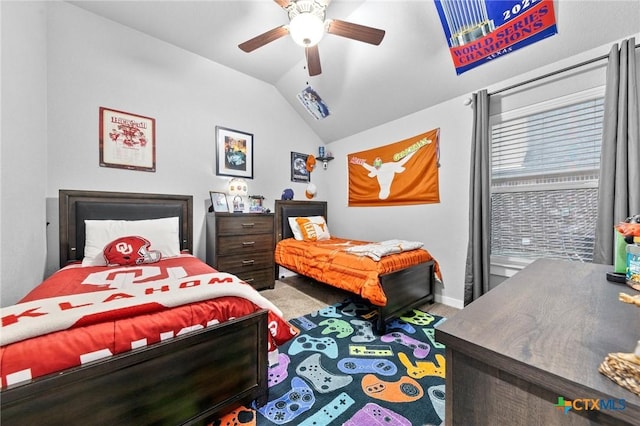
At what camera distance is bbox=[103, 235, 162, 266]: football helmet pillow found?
1.90 meters

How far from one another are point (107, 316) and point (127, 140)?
2.29 metres

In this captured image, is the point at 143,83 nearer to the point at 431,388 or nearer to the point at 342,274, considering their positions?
the point at 342,274

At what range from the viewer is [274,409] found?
126 cm

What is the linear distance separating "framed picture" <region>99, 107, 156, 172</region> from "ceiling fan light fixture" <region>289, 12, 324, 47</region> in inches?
74.9

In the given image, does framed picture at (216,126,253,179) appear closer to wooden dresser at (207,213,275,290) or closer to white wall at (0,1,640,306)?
white wall at (0,1,640,306)

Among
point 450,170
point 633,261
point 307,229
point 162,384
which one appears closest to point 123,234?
point 162,384

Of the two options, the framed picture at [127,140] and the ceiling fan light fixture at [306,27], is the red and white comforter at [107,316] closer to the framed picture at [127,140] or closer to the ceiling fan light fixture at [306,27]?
the framed picture at [127,140]

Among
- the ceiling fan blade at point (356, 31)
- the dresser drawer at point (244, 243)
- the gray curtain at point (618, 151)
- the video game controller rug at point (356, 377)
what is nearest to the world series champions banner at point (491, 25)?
the gray curtain at point (618, 151)

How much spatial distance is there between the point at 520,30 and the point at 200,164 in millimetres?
3401

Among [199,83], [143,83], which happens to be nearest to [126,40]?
[143,83]

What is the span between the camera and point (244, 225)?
289 cm

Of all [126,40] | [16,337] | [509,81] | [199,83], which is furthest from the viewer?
[199,83]

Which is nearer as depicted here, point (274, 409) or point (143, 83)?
point (274, 409)

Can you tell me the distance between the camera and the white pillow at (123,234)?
2004 millimetres
